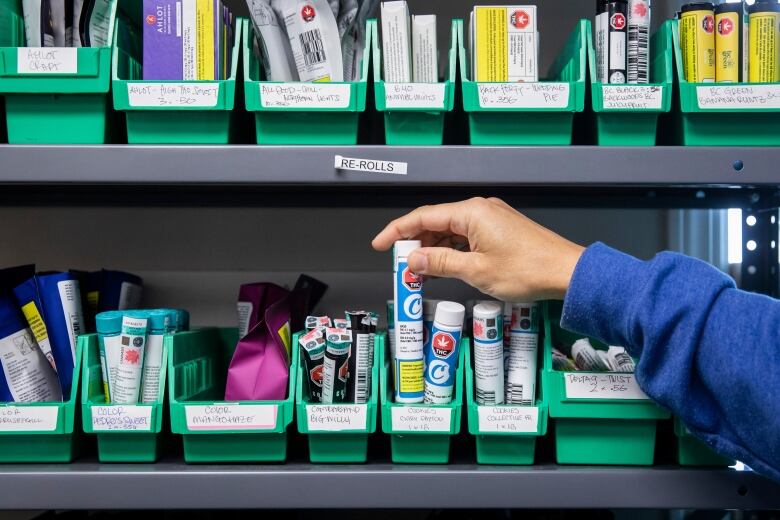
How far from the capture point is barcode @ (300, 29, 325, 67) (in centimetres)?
90

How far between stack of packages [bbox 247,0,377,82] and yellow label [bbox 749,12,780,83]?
58cm

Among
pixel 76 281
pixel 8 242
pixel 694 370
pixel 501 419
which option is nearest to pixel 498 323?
pixel 501 419

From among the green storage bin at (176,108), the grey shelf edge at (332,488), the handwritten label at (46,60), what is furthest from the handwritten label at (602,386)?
the handwritten label at (46,60)

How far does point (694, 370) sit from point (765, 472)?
153 millimetres

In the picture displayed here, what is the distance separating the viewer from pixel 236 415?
85 centimetres

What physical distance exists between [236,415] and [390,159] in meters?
0.42

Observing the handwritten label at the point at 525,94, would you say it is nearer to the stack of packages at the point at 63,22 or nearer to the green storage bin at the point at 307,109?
the green storage bin at the point at 307,109

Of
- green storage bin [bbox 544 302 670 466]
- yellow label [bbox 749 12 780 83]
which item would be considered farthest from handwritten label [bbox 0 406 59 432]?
yellow label [bbox 749 12 780 83]

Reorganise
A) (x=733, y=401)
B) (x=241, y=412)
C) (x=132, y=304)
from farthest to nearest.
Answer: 1. (x=132, y=304)
2. (x=241, y=412)
3. (x=733, y=401)

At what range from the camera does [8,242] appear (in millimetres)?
1342

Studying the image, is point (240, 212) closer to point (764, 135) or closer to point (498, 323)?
point (498, 323)

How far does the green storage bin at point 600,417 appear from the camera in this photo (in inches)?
33.4

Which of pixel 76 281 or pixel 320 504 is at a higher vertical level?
pixel 76 281

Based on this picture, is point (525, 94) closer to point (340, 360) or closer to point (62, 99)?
point (340, 360)
